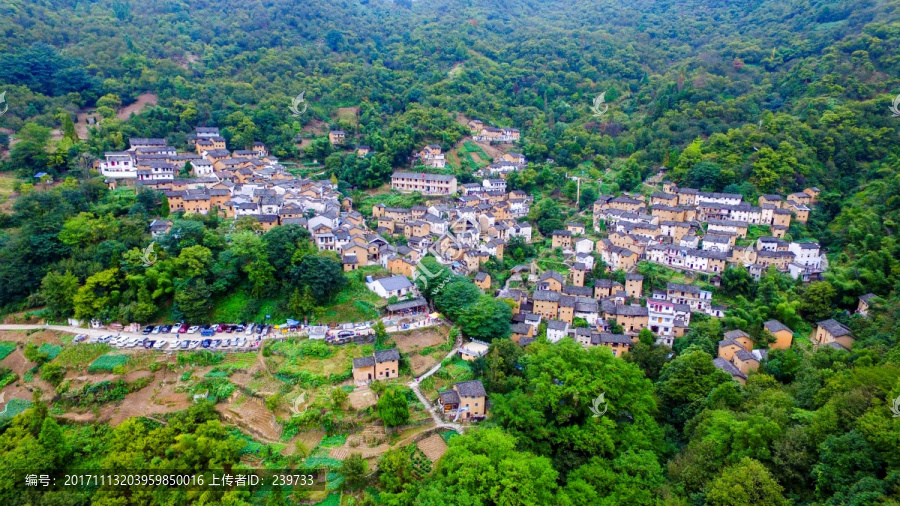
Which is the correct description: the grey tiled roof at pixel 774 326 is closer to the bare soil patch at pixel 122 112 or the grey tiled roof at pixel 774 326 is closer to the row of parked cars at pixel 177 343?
the row of parked cars at pixel 177 343

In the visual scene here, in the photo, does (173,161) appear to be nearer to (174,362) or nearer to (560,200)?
(174,362)

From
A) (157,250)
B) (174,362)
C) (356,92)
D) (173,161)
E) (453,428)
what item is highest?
(356,92)

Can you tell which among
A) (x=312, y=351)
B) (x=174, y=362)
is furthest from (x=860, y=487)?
(x=174, y=362)

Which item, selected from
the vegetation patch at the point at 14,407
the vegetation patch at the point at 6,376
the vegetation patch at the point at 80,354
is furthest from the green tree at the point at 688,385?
the vegetation patch at the point at 6,376

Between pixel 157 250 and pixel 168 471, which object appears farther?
pixel 157 250

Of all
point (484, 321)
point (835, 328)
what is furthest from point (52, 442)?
point (835, 328)

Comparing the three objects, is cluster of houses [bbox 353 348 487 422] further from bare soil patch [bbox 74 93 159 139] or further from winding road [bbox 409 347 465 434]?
bare soil patch [bbox 74 93 159 139]

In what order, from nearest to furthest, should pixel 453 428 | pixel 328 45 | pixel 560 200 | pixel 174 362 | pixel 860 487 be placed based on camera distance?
pixel 860 487 → pixel 453 428 → pixel 174 362 → pixel 560 200 → pixel 328 45
